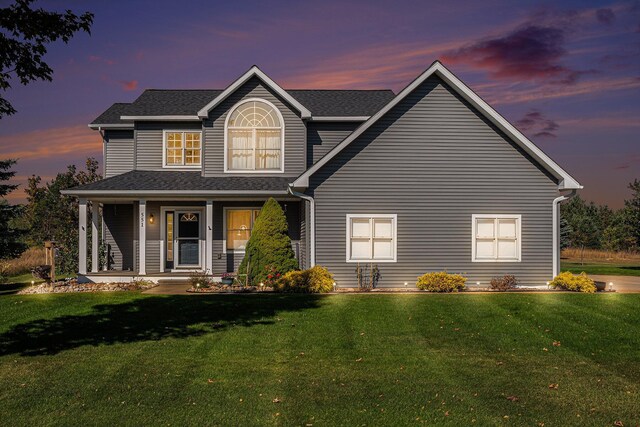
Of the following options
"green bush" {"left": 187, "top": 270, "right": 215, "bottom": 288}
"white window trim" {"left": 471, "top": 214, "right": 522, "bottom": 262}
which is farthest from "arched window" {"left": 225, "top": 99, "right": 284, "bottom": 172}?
"white window trim" {"left": 471, "top": 214, "right": 522, "bottom": 262}

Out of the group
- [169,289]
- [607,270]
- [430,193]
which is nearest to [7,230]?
[169,289]

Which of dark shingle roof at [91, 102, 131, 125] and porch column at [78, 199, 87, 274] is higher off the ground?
dark shingle roof at [91, 102, 131, 125]

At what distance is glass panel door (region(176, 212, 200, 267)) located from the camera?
25.2 m

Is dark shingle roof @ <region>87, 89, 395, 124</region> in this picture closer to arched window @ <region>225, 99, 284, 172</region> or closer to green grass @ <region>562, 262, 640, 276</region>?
arched window @ <region>225, 99, 284, 172</region>

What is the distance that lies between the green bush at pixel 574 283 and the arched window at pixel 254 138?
36.3ft

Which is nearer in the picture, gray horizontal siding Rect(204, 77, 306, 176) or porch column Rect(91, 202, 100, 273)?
porch column Rect(91, 202, 100, 273)

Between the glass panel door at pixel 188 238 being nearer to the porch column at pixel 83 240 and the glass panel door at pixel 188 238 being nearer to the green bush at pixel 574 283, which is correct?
the porch column at pixel 83 240

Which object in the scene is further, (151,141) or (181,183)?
(151,141)

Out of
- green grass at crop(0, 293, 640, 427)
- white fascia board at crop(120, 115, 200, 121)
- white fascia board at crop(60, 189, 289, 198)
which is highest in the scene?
white fascia board at crop(120, 115, 200, 121)

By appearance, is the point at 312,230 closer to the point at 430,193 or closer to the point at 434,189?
the point at 430,193

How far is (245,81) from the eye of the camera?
24.2 meters

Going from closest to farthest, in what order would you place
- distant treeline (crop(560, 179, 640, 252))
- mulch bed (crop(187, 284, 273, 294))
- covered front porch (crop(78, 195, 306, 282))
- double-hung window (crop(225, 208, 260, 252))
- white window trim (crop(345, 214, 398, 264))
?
mulch bed (crop(187, 284, 273, 294)) → white window trim (crop(345, 214, 398, 264)) → covered front porch (crop(78, 195, 306, 282)) → double-hung window (crop(225, 208, 260, 252)) → distant treeline (crop(560, 179, 640, 252))

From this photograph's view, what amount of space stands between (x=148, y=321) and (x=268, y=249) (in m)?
6.82

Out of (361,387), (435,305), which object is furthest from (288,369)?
Result: (435,305)
